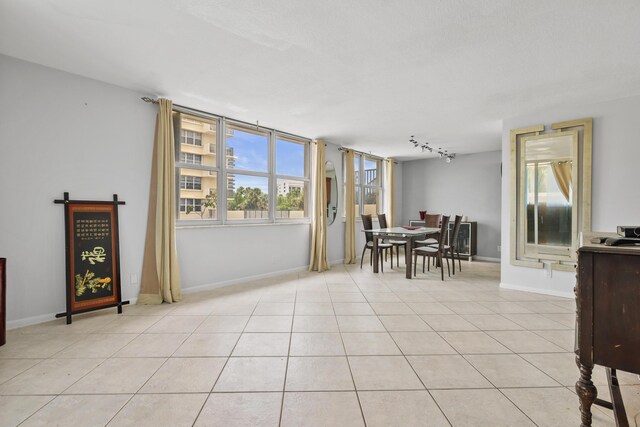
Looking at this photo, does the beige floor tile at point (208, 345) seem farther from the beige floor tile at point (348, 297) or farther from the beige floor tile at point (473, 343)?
the beige floor tile at point (473, 343)

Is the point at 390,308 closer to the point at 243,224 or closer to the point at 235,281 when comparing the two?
the point at 235,281

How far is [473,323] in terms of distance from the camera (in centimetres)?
280

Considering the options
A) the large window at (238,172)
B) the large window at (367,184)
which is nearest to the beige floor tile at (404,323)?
the large window at (238,172)

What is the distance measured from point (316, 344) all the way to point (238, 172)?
297cm

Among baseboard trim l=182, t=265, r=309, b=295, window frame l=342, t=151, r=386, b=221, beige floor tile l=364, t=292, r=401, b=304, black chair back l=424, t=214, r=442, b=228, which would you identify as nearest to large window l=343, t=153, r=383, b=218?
window frame l=342, t=151, r=386, b=221

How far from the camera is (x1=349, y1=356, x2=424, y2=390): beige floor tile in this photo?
1766mm

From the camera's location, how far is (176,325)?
2.72 meters

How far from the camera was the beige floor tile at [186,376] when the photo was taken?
68.4 inches

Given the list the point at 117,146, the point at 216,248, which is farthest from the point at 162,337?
the point at 117,146

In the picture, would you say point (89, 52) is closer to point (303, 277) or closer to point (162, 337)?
point (162, 337)

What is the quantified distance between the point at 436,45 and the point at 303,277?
367cm

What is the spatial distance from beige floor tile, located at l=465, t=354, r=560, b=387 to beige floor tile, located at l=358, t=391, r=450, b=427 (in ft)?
1.79

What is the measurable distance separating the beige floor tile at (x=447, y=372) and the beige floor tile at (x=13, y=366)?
2.70 m

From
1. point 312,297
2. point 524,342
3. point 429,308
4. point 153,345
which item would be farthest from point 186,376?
point 524,342
